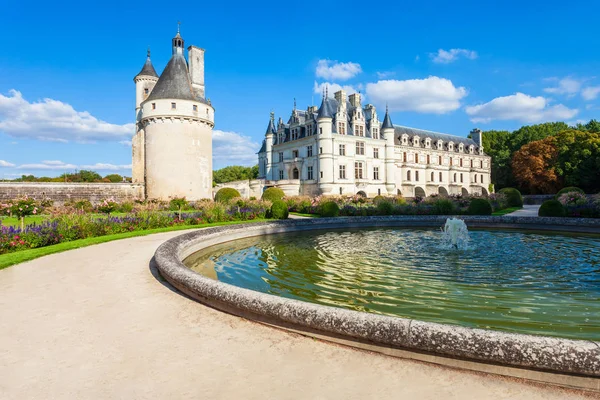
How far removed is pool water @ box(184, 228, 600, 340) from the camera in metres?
4.31

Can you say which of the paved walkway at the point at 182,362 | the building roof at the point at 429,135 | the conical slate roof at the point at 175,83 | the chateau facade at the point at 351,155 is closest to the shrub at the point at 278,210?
the paved walkway at the point at 182,362

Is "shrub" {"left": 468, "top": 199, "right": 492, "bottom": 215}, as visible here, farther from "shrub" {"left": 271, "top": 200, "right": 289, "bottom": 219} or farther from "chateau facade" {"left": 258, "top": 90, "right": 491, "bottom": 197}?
"chateau facade" {"left": 258, "top": 90, "right": 491, "bottom": 197}

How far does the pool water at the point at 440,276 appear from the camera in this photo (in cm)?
431

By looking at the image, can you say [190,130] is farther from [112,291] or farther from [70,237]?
[112,291]

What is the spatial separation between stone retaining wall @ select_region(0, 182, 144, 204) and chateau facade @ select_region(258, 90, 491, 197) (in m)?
14.9

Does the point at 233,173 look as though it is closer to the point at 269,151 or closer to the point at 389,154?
the point at 269,151

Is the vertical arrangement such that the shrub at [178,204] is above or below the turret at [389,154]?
below

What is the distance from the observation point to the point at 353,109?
137ft

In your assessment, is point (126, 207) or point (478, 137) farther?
point (478, 137)

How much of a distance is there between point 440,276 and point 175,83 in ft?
94.6

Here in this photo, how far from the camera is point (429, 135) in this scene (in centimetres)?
5297

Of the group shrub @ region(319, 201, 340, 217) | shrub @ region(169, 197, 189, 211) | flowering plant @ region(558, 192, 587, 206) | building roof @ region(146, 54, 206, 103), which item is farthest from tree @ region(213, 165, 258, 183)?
flowering plant @ region(558, 192, 587, 206)

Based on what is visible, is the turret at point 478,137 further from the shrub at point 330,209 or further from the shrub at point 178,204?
the shrub at point 178,204

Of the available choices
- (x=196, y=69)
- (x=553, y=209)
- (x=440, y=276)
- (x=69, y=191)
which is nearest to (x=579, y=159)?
(x=553, y=209)
